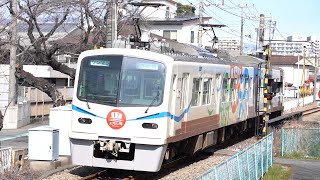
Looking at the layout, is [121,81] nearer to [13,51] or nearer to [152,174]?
[152,174]

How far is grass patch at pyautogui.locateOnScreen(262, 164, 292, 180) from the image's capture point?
13.7 metres

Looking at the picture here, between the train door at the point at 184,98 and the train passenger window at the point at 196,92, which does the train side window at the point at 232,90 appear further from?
the train door at the point at 184,98

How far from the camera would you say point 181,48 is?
1728cm

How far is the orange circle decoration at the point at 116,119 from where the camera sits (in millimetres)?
11695

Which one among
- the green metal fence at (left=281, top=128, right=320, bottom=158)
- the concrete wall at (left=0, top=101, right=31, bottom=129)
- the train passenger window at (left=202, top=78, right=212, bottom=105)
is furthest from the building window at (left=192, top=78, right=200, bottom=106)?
the concrete wall at (left=0, top=101, right=31, bottom=129)

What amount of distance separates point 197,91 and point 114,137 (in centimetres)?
339

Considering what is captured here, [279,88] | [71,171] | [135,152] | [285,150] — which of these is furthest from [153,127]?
[279,88]

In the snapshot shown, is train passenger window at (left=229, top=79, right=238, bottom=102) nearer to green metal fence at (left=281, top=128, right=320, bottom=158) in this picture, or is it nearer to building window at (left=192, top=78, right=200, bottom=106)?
green metal fence at (left=281, top=128, right=320, bottom=158)

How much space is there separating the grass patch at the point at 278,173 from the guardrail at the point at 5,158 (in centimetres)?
587

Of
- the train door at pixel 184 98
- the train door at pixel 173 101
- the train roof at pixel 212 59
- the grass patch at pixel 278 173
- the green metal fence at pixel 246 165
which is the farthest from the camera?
the grass patch at pixel 278 173

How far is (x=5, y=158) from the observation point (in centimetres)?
1225

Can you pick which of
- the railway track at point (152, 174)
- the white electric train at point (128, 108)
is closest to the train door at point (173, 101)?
Result: the white electric train at point (128, 108)

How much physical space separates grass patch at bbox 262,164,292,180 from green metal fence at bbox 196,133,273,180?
0.14m

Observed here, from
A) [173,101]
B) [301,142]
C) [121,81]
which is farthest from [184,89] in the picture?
[301,142]
